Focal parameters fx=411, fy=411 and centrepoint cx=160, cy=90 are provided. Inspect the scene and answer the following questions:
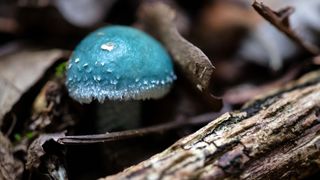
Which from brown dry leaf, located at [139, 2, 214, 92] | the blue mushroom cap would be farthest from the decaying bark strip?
the blue mushroom cap

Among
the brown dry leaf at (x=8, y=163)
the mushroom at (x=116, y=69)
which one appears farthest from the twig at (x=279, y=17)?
the brown dry leaf at (x=8, y=163)

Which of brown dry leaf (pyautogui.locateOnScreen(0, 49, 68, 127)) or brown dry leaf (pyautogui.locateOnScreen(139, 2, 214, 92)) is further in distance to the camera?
brown dry leaf (pyautogui.locateOnScreen(0, 49, 68, 127))

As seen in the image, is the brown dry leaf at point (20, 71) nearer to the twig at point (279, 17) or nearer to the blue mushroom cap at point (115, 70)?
the blue mushroom cap at point (115, 70)

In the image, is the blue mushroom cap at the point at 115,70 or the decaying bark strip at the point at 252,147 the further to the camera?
the blue mushroom cap at the point at 115,70

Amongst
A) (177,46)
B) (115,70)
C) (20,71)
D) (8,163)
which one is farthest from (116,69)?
(20,71)

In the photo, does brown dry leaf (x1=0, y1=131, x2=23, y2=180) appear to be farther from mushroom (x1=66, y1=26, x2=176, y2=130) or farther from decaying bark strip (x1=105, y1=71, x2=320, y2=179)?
decaying bark strip (x1=105, y1=71, x2=320, y2=179)

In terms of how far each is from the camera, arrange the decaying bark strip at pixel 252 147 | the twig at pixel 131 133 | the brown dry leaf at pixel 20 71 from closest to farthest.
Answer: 1. the decaying bark strip at pixel 252 147
2. the twig at pixel 131 133
3. the brown dry leaf at pixel 20 71
